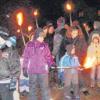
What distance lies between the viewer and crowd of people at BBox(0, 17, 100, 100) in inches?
340

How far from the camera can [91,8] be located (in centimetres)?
2045

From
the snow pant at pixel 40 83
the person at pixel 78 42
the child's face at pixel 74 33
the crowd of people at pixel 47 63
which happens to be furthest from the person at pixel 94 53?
the snow pant at pixel 40 83

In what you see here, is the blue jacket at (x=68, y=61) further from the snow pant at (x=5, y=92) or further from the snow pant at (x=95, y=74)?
the snow pant at (x=5, y=92)

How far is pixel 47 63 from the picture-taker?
11.1 meters

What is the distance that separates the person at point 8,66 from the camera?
856 cm

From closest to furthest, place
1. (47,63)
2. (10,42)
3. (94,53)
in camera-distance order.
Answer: (10,42) → (47,63) → (94,53)

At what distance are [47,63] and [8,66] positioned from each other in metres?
2.50

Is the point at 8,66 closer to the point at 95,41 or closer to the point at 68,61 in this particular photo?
Result: the point at 68,61

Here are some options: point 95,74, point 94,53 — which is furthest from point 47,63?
point 95,74

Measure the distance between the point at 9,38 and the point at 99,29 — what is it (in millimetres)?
6593

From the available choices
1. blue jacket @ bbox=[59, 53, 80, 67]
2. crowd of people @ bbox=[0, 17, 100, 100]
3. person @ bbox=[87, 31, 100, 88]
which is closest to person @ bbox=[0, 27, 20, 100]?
crowd of people @ bbox=[0, 17, 100, 100]

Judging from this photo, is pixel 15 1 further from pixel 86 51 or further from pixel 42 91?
pixel 42 91

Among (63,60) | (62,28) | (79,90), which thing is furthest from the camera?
(62,28)

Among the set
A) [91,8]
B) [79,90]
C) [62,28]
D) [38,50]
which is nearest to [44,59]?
[38,50]
